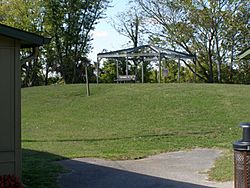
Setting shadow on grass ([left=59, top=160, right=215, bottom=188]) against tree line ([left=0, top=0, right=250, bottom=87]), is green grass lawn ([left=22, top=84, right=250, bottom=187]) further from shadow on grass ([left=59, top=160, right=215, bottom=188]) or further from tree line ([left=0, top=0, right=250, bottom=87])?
tree line ([left=0, top=0, right=250, bottom=87])

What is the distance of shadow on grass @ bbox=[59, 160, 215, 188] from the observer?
321 inches

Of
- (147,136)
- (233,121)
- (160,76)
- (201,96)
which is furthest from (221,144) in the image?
(160,76)

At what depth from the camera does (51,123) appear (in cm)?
1956

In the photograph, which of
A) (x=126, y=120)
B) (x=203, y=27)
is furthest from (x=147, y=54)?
(x=126, y=120)

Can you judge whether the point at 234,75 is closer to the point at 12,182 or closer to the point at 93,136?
the point at 93,136

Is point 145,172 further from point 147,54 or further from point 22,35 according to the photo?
point 147,54

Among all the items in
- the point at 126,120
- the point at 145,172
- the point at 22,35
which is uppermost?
the point at 22,35

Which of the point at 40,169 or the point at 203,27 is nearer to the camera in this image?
the point at 40,169

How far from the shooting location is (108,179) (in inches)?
344

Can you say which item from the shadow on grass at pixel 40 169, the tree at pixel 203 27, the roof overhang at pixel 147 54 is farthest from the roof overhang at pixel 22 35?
the tree at pixel 203 27

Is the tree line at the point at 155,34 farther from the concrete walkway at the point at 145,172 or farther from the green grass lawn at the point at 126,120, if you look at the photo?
the concrete walkway at the point at 145,172

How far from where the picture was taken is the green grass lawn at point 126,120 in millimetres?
13281

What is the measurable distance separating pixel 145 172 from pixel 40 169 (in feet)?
6.88

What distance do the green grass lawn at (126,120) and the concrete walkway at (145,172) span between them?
17.0 inches
